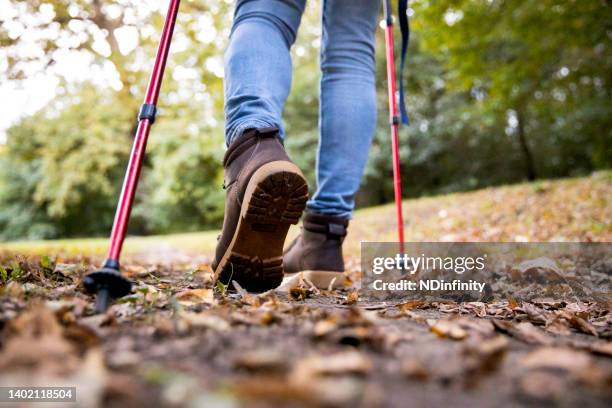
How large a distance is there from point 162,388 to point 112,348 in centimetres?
18

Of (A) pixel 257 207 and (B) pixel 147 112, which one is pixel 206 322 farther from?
(B) pixel 147 112

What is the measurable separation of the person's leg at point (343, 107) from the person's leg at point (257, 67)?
286 mm

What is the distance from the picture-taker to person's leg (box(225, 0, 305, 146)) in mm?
1358

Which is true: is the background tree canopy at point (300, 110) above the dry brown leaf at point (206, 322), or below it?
above

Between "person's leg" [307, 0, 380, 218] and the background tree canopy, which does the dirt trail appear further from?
the background tree canopy

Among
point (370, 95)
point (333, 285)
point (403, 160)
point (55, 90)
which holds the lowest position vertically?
point (333, 285)

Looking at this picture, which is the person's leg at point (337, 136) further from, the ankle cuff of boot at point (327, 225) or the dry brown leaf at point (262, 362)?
the dry brown leaf at point (262, 362)

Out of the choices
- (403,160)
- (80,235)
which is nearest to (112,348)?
(403,160)

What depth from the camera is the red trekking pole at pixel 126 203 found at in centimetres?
93

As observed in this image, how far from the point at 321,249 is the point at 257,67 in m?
0.73

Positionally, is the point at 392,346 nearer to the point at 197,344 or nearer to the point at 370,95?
the point at 197,344

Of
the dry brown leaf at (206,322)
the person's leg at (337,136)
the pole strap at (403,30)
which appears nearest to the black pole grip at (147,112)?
the dry brown leaf at (206,322)

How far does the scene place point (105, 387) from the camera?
0.52 metres

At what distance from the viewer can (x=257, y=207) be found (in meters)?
1.25
